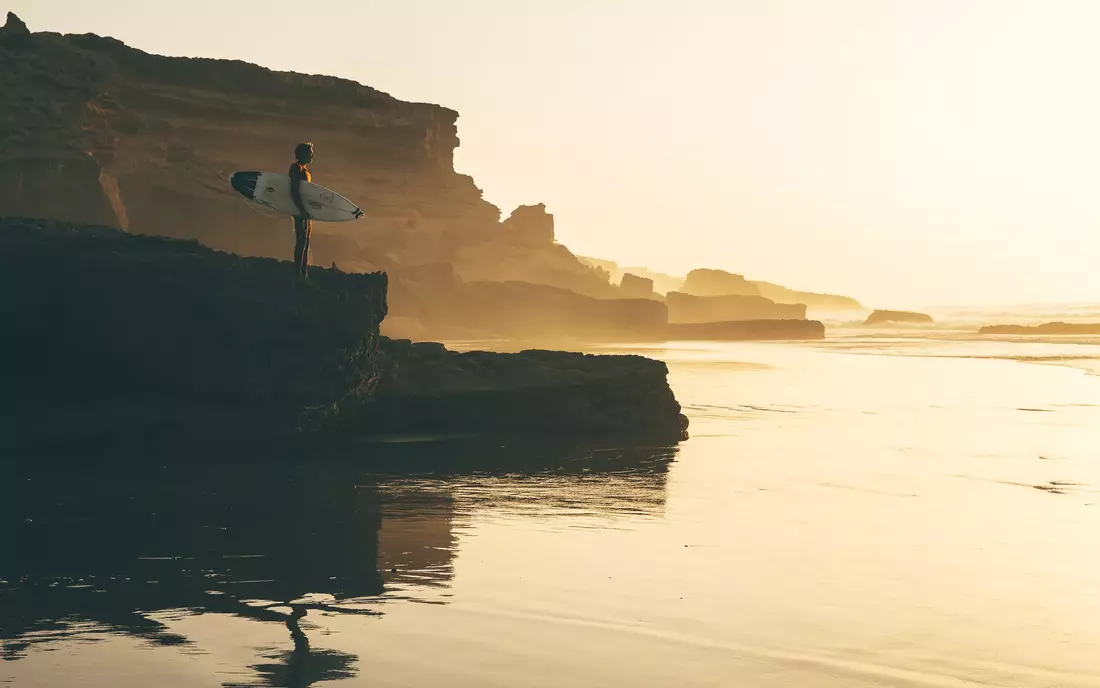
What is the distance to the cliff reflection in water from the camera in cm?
623

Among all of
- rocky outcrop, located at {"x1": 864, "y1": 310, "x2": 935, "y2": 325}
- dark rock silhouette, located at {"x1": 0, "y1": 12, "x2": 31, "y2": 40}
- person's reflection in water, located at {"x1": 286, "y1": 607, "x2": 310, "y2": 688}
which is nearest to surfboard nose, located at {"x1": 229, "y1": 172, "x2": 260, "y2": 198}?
person's reflection in water, located at {"x1": 286, "y1": 607, "x2": 310, "y2": 688}

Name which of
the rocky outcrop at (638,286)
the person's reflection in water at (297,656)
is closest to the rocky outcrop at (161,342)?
the person's reflection in water at (297,656)

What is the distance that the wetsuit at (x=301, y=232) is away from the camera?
13.9 m

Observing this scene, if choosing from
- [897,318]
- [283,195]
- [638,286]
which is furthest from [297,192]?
[638,286]

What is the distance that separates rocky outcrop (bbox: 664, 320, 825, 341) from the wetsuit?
58.2m

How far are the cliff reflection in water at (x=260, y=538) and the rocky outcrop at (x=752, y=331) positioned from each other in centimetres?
5973

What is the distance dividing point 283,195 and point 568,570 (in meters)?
8.83

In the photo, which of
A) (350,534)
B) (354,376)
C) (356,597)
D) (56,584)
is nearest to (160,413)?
(354,376)

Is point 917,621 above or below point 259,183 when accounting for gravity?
below

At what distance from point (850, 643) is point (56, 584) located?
16.7 feet

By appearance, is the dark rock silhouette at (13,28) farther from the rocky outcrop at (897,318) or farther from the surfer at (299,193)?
the rocky outcrop at (897,318)

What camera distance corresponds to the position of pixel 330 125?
6694 cm

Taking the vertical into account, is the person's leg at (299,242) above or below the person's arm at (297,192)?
below

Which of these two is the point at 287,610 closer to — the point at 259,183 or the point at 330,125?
the point at 259,183
